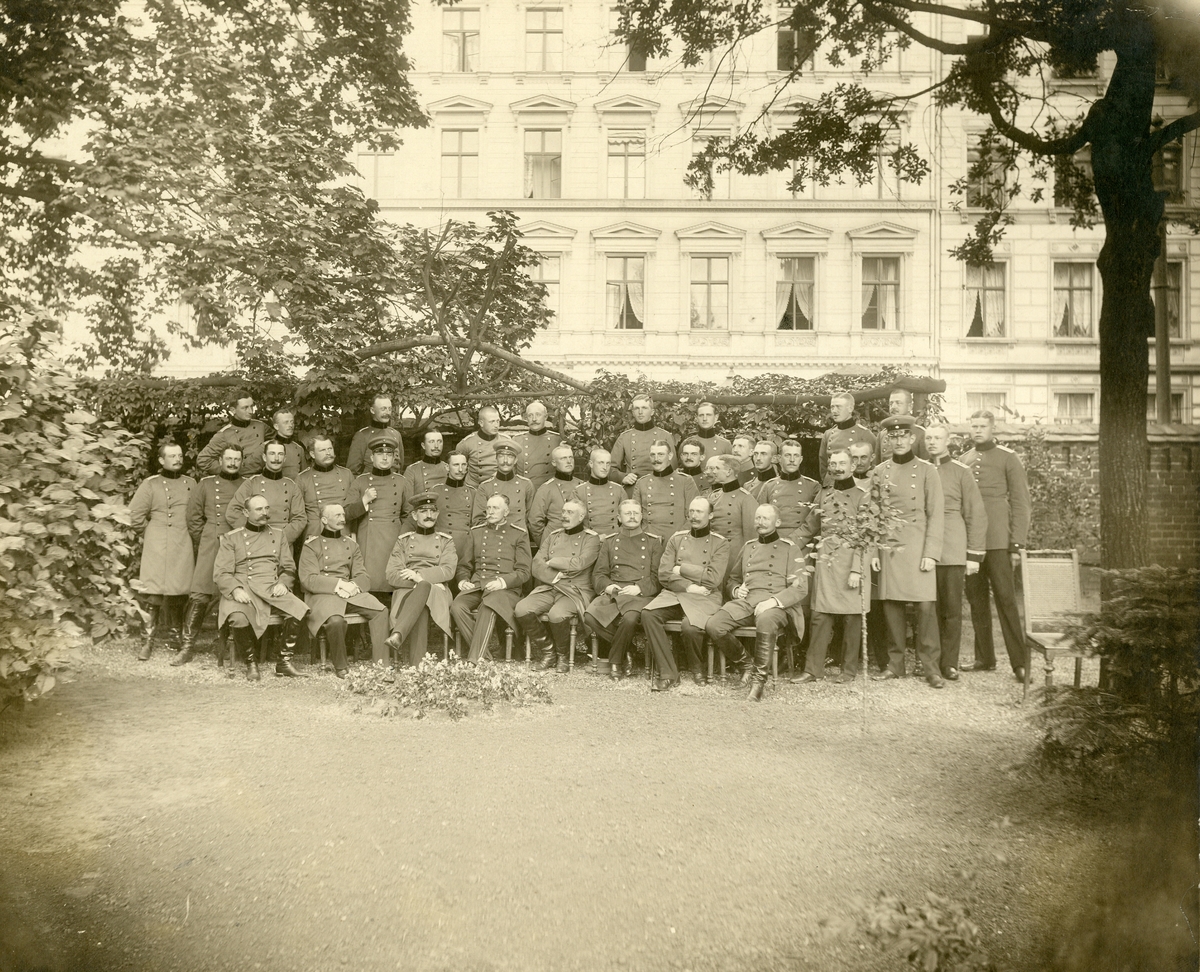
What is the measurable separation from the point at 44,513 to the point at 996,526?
613 cm

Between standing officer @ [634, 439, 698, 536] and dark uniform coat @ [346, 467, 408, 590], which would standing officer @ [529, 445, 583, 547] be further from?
dark uniform coat @ [346, 467, 408, 590]

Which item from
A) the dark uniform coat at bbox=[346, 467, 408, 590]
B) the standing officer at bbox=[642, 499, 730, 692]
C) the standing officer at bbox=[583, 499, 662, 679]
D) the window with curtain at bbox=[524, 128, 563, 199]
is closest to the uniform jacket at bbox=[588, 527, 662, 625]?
the standing officer at bbox=[583, 499, 662, 679]

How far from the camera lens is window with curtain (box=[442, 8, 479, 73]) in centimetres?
457

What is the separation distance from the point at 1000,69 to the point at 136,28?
476cm

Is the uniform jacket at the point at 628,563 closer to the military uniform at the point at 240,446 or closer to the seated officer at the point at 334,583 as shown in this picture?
the seated officer at the point at 334,583

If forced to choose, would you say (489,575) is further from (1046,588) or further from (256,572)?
(1046,588)

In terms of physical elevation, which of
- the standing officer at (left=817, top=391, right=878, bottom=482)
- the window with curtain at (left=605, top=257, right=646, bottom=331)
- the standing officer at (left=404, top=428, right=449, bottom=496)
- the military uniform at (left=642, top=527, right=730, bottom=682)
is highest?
the window with curtain at (left=605, top=257, right=646, bottom=331)

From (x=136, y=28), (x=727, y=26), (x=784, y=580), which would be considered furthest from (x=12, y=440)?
(x=784, y=580)

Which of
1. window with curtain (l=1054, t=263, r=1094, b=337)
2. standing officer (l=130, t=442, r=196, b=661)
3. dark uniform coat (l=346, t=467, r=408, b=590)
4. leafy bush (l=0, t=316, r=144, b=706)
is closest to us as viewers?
leafy bush (l=0, t=316, r=144, b=706)

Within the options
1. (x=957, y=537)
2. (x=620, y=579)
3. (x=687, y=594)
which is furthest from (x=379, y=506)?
(x=957, y=537)

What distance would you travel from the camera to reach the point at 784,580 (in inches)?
257

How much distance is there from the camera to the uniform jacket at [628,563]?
6.89m

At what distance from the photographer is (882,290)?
4.87m

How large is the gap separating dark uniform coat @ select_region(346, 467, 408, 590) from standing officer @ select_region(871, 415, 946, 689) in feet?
12.7
